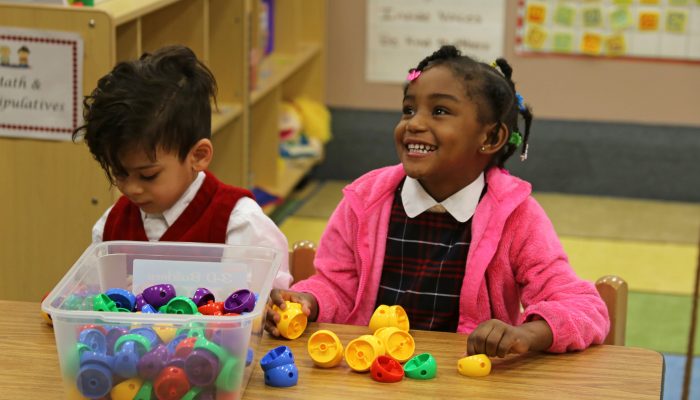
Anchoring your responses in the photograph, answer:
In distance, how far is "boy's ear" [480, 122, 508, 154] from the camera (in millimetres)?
1720

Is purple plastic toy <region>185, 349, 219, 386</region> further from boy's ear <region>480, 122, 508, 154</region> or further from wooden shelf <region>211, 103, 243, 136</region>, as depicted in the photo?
wooden shelf <region>211, 103, 243, 136</region>

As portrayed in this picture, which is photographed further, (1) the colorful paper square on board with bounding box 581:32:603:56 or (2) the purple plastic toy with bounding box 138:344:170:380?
(1) the colorful paper square on board with bounding box 581:32:603:56

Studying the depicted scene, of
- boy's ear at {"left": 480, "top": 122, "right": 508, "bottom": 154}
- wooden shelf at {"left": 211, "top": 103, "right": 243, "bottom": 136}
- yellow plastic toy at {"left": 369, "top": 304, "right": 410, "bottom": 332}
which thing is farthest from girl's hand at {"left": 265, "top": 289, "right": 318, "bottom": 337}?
wooden shelf at {"left": 211, "top": 103, "right": 243, "bottom": 136}

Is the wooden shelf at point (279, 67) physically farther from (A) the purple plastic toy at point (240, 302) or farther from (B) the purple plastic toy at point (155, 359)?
(B) the purple plastic toy at point (155, 359)

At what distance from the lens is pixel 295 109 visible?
4496mm

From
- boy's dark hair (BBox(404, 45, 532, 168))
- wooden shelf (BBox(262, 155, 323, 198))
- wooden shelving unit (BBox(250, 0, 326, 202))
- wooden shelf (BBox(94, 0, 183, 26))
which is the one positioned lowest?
wooden shelf (BBox(262, 155, 323, 198))

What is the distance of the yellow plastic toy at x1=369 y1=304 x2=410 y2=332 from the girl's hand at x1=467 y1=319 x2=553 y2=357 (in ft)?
0.36

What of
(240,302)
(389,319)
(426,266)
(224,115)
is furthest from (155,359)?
(224,115)

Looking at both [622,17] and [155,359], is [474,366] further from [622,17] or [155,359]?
[622,17]

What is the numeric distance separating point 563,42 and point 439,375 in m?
3.33

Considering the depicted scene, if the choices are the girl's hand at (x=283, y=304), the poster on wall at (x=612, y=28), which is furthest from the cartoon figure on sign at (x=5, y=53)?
the poster on wall at (x=612, y=28)

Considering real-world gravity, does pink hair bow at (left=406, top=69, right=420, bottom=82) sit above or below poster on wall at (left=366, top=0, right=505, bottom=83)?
above

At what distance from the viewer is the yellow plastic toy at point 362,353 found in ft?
4.47

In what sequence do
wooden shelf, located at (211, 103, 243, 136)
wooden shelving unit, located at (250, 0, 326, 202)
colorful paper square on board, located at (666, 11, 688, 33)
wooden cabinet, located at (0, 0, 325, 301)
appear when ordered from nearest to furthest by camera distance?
wooden cabinet, located at (0, 0, 325, 301) < wooden shelf, located at (211, 103, 243, 136) < wooden shelving unit, located at (250, 0, 326, 202) < colorful paper square on board, located at (666, 11, 688, 33)
